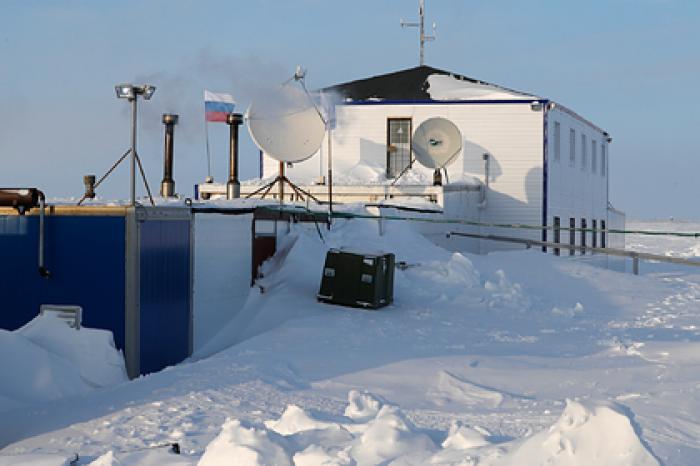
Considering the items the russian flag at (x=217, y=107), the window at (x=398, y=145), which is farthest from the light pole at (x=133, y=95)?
the window at (x=398, y=145)

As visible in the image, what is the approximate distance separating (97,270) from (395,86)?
2608 cm

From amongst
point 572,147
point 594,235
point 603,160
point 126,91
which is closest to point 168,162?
point 126,91

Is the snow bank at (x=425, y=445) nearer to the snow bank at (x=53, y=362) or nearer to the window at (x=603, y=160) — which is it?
the snow bank at (x=53, y=362)

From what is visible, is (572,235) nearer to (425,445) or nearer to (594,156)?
(594,156)

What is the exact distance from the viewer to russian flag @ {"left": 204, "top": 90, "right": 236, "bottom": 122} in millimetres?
29469

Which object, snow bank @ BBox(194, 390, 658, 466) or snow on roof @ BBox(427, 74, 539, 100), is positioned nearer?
snow bank @ BBox(194, 390, 658, 466)

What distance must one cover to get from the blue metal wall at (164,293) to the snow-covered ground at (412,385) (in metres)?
0.50

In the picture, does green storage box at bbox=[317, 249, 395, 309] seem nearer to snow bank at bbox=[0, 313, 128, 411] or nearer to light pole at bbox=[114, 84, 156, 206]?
light pole at bbox=[114, 84, 156, 206]

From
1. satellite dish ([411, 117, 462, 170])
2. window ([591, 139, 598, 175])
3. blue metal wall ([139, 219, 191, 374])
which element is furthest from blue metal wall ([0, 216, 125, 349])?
window ([591, 139, 598, 175])

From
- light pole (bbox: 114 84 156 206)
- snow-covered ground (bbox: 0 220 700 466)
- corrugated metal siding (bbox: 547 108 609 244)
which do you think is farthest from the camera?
corrugated metal siding (bbox: 547 108 609 244)

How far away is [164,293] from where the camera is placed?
15.0m

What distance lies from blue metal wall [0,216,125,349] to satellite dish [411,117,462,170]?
20127 millimetres

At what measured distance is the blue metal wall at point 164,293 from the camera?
14.3 m

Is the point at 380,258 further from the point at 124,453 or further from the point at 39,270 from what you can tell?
the point at 124,453
